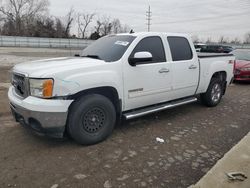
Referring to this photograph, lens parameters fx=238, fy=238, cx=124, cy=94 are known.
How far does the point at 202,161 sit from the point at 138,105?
1558mm

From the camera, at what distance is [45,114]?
338cm

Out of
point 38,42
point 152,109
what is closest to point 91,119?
point 152,109

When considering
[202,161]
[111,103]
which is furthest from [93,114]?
[202,161]

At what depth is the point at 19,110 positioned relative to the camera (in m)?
3.66

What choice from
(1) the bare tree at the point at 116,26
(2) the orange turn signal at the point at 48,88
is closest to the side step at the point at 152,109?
(2) the orange turn signal at the point at 48,88

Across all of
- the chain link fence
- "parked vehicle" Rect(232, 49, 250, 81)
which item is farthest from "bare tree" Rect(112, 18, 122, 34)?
"parked vehicle" Rect(232, 49, 250, 81)

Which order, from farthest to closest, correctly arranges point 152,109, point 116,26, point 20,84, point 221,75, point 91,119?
point 116,26 → point 221,75 → point 152,109 → point 91,119 → point 20,84

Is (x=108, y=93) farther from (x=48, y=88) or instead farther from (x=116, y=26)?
(x=116, y=26)

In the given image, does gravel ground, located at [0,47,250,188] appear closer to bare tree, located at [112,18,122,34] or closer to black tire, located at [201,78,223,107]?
black tire, located at [201,78,223,107]

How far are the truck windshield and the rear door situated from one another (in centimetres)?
108

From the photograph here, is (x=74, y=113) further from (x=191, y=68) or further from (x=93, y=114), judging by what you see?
(x=191, y=68)

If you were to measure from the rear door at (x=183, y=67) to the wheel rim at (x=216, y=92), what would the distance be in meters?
1.02

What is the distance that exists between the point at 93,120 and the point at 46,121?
783 millimetres

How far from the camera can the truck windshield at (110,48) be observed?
4.24 metres
